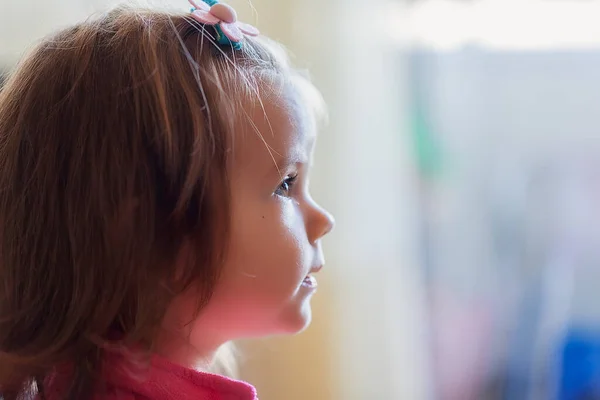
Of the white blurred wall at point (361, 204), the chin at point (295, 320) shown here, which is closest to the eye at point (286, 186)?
the chin at point (295, 320)

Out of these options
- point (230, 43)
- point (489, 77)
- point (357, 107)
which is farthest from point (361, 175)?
point (230, 43)

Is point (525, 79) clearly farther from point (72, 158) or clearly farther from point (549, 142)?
point (72, 158)

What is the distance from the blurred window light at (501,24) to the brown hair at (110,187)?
612mm

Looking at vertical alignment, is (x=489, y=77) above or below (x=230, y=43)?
below

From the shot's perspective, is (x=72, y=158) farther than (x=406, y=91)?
No

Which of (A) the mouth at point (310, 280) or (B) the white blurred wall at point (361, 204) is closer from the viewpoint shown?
(A) the mouth at point (310, 280)

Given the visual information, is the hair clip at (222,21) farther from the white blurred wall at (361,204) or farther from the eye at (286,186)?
the white blurred wall at (361,204)

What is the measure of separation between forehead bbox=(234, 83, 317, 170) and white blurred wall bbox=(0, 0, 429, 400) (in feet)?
1.70

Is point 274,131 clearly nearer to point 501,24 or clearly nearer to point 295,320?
point 295,320

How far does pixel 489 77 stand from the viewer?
44.6 inches

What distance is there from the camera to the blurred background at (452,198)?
1096 mm

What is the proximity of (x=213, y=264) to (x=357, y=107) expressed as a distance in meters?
0.61

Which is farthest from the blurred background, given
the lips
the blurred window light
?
the lips

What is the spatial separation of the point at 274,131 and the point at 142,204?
127 millimetres
